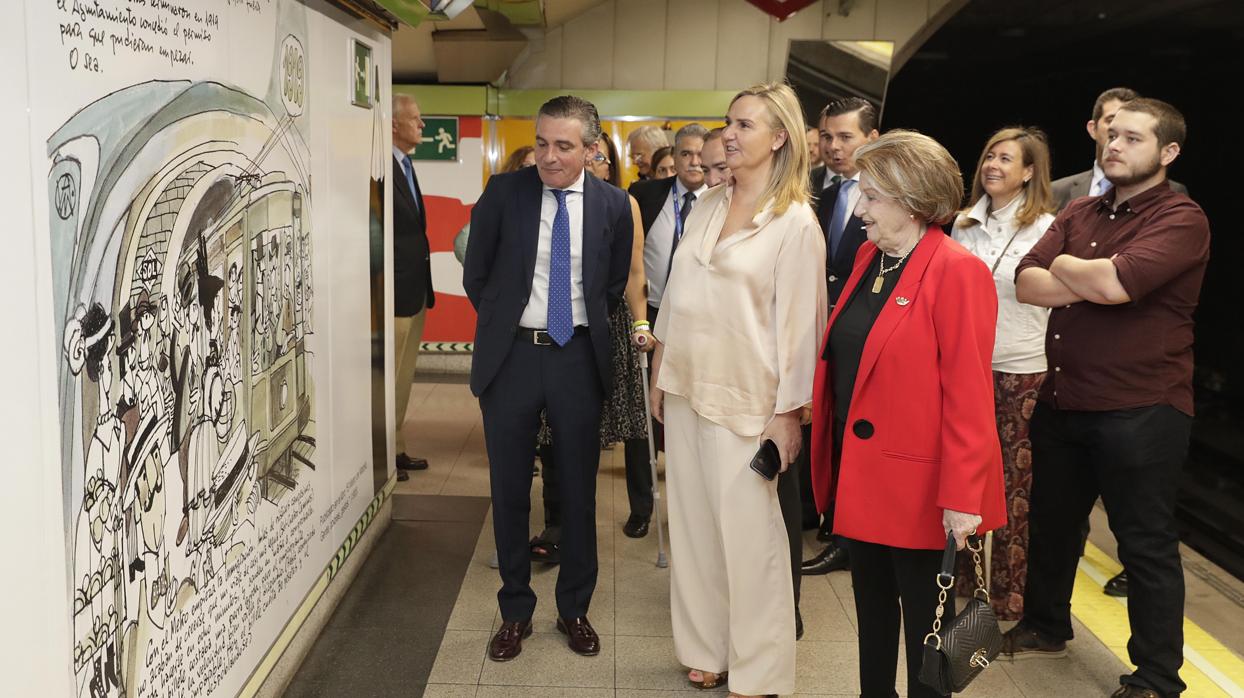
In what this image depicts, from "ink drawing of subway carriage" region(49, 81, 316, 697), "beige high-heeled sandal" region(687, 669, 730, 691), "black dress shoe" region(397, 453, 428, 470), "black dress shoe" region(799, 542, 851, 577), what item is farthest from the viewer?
"black dress shoe" region(397, 453, 428, 470)

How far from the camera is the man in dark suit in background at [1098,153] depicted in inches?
151

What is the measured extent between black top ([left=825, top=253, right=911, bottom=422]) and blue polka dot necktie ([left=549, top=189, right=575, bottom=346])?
96cm

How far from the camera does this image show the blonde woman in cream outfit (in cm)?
276

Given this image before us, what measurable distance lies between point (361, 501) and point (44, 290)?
98.1 inches

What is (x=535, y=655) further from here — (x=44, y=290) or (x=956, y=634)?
(x=44, y=290)

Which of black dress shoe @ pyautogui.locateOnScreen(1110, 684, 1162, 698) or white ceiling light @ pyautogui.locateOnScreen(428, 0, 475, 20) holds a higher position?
white ceiling light @ pyautogui.locateOnScreen(428, 0, 475, 20)

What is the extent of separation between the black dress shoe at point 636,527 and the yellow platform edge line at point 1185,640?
1788 millimetres

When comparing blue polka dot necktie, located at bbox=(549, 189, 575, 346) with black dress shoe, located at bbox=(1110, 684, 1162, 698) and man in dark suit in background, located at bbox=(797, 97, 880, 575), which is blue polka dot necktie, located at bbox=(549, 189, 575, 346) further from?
black dress shoe, located at bbox=(1110, 684, 1162, 698)

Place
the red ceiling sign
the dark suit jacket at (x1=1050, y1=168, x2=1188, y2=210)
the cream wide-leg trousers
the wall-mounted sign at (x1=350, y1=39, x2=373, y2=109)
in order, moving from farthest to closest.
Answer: the red ceiling sign
the dark suit jacket at (x1=1050, y1=168, x2=1188, y2=210)
the wall-mounted sign at (x1=350, y1=39, x2=373, y2=109)
the cream wide-leg trousers

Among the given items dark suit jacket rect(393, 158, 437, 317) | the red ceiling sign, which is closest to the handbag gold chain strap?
dark suit jacket rect(393, 158, 437, 317)

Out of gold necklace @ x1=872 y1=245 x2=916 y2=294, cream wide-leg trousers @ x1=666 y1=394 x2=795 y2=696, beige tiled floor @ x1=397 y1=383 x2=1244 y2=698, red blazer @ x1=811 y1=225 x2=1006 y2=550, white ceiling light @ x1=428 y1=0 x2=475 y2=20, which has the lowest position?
beige tiled floor @ x1=397 y1=383 x2=1244 y2=698

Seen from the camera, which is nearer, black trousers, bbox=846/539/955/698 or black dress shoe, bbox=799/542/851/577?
black trousers, bbox=846/539/955/698

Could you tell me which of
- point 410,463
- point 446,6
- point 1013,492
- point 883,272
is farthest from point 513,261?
point 410,463

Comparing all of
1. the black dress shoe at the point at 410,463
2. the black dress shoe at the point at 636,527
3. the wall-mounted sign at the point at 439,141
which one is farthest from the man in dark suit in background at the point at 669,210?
the wall-mounted sign at the point at 439,141
